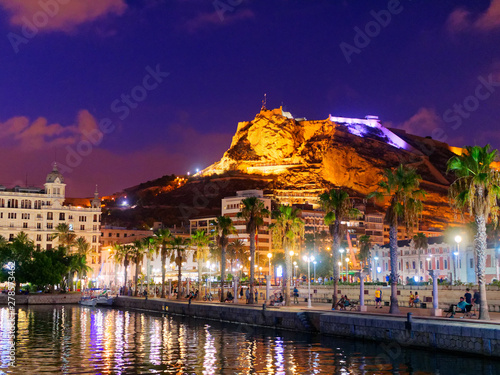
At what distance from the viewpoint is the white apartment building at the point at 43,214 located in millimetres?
144375

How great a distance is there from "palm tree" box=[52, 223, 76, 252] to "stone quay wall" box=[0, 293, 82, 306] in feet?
102

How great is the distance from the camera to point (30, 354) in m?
35.0

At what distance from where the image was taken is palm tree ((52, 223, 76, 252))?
460 ft

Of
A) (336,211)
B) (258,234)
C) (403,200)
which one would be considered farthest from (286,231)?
(258,234)

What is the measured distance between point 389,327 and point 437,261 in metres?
72.6

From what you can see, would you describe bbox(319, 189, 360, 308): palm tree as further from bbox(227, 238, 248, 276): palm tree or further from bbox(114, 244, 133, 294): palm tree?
bbox(227, 238, 248, 276): palm tree

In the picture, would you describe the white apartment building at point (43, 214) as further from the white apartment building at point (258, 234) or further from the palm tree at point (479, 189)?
the palm tree at point (479, 189)

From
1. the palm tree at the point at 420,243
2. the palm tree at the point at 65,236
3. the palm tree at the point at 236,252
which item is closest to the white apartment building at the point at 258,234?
the palm tree at the point at 236,252

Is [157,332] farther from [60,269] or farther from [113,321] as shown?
[60,269]

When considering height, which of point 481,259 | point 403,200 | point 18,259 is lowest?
point 481,259

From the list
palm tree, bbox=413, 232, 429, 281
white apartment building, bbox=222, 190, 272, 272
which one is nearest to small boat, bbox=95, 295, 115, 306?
palm tree, bbox=413, 232, 429, 281

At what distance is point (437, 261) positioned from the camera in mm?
104250

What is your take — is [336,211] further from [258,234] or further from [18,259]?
[258,234]

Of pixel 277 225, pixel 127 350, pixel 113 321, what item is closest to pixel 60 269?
pixel 113 321
